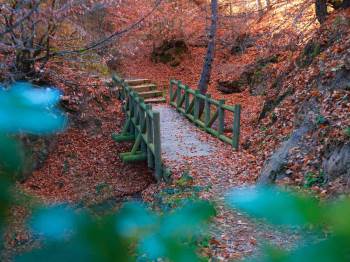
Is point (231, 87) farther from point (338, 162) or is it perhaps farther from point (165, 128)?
point (338, 162)

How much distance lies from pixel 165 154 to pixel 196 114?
2.69m

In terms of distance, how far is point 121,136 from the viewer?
1105cm

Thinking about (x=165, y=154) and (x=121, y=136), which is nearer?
(x=165, y=154)

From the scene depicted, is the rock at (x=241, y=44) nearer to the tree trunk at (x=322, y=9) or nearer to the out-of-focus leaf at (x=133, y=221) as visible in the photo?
the tree trunk at (x=322, y=9)

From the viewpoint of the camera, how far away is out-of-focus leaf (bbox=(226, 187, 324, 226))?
708 millimetres

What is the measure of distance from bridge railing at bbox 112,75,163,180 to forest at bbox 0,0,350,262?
0.05m

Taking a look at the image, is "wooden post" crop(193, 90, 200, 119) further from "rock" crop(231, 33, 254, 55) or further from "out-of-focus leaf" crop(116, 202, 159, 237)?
"out-of-focus leaf" crop(116, 202, 159, 237)

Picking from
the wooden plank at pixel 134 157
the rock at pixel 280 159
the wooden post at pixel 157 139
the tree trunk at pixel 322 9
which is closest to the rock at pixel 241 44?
the tree trunk at pixel 322 9

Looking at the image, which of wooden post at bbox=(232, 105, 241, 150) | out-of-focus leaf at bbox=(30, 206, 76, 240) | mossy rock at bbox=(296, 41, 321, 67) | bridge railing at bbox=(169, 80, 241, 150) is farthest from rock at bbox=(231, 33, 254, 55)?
out-of-focus leaf at bbox=(30, 206, 76, 240)

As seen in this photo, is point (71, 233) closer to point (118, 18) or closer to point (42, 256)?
point (42, 256)

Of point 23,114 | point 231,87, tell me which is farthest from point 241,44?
point 23,114

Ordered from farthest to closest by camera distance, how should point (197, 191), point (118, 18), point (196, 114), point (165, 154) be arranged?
point (118, 18) → point (196, 114) → point (165, 154) → point (197, 191)

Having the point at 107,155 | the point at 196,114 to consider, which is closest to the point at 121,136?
the point at 107,155

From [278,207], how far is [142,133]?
30.2 feet
